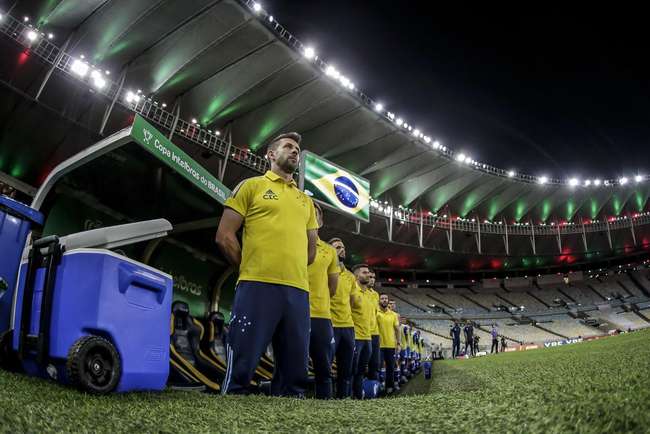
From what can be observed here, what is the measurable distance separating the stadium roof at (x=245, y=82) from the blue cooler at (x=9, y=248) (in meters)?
16.9

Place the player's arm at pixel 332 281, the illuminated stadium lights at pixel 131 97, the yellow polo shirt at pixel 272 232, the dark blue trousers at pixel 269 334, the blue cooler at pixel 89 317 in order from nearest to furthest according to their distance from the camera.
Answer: the blue cooler at pixel 89 317
the dark blue trousers at pixel 269 334
the yellow polo shirt at pixel 272 232
the player's arm at pixel 332 281
the illuminated stadium lights at pixel 131 97

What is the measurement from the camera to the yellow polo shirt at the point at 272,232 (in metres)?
2.38

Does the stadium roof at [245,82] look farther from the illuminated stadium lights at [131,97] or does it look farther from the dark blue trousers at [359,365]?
the dark blue trousers at [359,365]

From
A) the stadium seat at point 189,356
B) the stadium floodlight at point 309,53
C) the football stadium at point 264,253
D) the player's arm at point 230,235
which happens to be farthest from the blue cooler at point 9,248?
the stadium floodlight at point 309,53

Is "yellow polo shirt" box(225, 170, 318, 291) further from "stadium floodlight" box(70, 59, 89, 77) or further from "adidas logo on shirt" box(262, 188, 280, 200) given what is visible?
"stadium floodlight" box(70, 59, 89, 77)

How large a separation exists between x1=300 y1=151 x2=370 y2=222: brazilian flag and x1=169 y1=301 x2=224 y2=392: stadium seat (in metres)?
2.95

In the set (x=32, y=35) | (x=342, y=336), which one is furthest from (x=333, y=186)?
(x=32, y=35)

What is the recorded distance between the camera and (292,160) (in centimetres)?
281

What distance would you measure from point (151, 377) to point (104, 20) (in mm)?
18394

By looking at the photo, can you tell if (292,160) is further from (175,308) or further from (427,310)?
(427,310)

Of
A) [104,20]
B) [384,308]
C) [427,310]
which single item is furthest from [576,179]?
[104,20]

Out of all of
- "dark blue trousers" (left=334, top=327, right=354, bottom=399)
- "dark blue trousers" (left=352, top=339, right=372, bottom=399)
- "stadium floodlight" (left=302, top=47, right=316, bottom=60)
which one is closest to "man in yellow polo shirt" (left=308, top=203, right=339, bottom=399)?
"dark blue trousers" (left=334, top=327, right=354, bottom=399)

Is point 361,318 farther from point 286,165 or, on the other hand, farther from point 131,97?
point 131,97

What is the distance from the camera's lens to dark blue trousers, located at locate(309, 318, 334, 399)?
3490 mm
